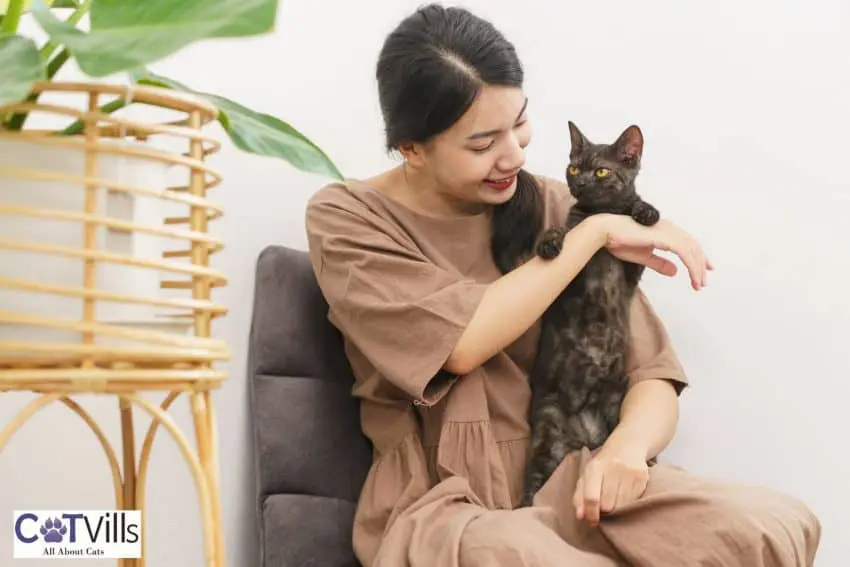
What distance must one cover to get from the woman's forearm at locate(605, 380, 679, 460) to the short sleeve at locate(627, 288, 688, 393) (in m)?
0.02

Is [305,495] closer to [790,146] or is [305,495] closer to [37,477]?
[37,477]

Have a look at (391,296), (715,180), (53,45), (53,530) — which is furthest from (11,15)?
(715,180)

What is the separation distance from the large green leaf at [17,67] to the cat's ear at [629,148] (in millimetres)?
891

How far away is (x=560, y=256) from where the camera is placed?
1.35 m

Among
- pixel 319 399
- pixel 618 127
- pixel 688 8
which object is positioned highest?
pixel 688 8

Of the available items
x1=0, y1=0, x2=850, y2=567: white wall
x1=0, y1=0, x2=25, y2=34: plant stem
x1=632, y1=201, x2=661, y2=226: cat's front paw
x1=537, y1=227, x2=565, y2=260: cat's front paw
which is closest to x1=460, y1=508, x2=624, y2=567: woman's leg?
x1=537, y1=227, x2=565, y2=260: cat's front paw

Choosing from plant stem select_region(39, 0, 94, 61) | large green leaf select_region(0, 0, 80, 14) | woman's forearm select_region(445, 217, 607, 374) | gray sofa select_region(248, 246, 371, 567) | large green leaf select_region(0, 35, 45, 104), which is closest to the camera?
large green leaf select_region(0, 35, 45, 104)

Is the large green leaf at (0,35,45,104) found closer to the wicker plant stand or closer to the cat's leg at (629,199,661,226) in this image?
the wicker plant stand

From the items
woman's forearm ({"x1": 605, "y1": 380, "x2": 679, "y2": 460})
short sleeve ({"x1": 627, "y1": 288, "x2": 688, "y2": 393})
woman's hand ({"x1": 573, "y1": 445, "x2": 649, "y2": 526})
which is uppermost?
short sleeve ({"x1": 627, "y1": 288, "x2": 688, "y2": 393})

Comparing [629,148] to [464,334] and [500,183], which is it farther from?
[464,334]

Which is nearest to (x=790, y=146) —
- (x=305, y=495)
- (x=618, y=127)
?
(x=618, y=127)

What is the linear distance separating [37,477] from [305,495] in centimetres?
40

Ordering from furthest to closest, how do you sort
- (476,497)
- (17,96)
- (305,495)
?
(305,495) < (476,497) < (17,96)

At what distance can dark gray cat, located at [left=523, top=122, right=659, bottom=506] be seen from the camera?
140cm
